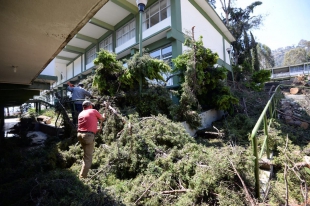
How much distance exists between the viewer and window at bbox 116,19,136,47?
536 inches

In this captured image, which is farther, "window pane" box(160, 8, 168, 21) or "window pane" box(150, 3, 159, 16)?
"window pane" box(150, 3, 159, 16)

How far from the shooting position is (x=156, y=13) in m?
11.8

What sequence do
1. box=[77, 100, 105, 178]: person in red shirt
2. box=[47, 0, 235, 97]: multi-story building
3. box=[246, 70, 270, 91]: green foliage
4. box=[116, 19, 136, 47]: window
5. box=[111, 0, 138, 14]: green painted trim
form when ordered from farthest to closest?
box=[116, 19, 136, 47]: window < box=[246, 70, 270, 91]: green foliage < box=[111, 0, 138, 14]: green painted trim < box=[47, 0, 235, 97]: multi-story building < box=[77, 100, 105, 178]: person in red shirt

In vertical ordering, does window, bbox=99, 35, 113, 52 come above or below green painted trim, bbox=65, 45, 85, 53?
below

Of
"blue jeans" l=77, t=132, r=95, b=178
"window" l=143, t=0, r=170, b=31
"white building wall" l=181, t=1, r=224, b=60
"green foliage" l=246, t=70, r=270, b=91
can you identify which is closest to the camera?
"blue jeans" l=77, t=132, r=95, b=178

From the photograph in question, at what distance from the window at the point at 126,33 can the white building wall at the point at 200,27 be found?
166 inches

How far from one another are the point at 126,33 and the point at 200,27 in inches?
239

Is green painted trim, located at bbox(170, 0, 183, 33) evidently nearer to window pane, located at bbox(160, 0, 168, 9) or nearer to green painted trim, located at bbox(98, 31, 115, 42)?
window pane, located at bbox(160, 0, 168, 9)

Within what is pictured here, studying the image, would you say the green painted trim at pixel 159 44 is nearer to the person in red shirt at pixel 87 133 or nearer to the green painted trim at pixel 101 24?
the green painted trim at pixel 101 24

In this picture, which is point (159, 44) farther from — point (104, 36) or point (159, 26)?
point (104, 36)

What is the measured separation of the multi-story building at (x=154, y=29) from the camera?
1055 centimetres

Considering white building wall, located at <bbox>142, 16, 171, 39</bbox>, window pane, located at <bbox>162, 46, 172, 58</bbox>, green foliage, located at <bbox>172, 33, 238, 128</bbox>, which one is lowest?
green foliage, located at <bbox>172, 33, 238, 128</bbox>

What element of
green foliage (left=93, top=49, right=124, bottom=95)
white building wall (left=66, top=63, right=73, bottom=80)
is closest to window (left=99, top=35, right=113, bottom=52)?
white building wall (left=66, top=63, right=73, bottom=80)

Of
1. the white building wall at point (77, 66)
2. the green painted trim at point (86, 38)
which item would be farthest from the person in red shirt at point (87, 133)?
the white building wall at point (77, 66)
